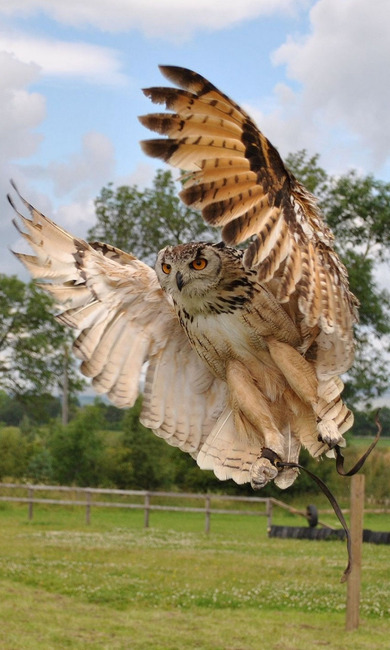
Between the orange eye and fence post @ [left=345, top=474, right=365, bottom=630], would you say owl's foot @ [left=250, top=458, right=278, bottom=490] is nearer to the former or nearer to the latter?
the orange eye

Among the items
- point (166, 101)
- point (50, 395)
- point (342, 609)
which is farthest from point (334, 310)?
→ point (50, 395)

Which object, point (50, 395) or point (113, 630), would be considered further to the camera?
point (50, 395)

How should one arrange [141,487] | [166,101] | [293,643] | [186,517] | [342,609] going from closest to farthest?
[166,101], [293,643], [342,609], [186,517], [141,487]

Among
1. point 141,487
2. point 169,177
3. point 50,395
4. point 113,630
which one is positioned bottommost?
point 113,630

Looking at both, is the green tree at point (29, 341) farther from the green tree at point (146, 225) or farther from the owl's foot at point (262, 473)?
the owl's foot at point (262, 473)

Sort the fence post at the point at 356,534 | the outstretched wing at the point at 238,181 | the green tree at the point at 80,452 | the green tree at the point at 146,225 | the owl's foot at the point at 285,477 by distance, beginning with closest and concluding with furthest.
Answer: the outstretched wing at the point at 238,181 < the owl's foot at the point at 285,477 < the fence post at the point at 356,534 < the green tree at the point at 146,225 < the green tree at the point at 80,452

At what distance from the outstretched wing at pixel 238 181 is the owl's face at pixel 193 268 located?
0.24 m

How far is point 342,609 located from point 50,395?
21.7 meters

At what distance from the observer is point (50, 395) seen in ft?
108

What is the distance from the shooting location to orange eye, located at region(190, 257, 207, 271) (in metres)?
2.92

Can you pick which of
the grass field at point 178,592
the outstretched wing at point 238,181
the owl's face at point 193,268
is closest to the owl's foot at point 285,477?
the outstretched wing at point 238,181

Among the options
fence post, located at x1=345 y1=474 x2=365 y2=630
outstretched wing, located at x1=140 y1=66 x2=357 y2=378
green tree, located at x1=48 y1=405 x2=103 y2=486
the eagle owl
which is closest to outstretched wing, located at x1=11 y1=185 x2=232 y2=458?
the eagle owl

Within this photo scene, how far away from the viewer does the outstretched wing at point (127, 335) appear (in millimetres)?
3381

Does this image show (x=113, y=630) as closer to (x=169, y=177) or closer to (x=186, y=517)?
Result: (x=169, y=177)
